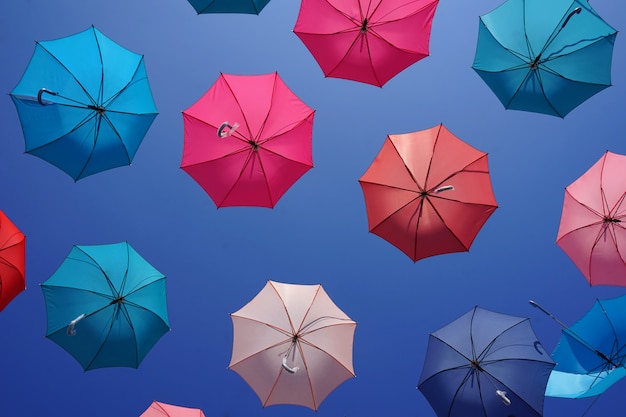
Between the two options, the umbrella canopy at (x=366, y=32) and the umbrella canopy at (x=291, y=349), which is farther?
the umbrella canopy at (x=291, y=349)

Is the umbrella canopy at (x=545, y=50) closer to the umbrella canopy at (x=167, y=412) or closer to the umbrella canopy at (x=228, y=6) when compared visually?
the umbrella canopy at (x=228, y=6)

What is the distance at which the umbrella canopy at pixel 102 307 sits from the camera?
10734 millimetres

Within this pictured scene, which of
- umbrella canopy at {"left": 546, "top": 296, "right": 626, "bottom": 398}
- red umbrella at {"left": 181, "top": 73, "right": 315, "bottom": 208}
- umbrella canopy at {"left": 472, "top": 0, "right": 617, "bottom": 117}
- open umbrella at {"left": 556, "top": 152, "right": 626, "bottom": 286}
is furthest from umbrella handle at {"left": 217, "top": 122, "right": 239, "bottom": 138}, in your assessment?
umbrella canopy at {"left": 546, "top": 296, "right": 626, "bottom": 398}

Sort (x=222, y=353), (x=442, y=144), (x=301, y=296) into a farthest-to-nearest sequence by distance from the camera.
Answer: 1. (x=222, y=353)
2. (x=301, y=296)
3. (x=442, y=144)

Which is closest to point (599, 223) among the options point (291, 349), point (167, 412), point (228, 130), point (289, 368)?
point (291, 349)

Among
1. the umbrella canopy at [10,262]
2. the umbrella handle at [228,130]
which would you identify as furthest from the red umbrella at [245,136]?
the umbrella canopy at [10,262]

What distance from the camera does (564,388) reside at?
36.1 ft

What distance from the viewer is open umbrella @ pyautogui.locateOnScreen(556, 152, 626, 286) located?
1079 centimetres

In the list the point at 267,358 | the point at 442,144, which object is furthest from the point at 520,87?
the point at 267,358

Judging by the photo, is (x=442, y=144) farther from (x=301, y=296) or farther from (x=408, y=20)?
(x=301, y=296)

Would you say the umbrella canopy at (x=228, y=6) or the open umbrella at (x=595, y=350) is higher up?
the umbrella canopy at (x=228, y=6)

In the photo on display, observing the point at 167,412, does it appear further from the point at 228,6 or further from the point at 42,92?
the point at 228,6

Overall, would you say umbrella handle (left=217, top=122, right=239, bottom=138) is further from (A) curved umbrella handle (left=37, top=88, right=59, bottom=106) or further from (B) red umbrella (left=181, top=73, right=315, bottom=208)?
(A) curved umbrella handle (left=37, top=88, right=59, bottom=106)

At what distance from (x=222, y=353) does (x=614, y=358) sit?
7.24 meters
